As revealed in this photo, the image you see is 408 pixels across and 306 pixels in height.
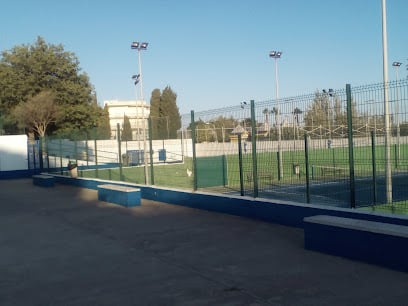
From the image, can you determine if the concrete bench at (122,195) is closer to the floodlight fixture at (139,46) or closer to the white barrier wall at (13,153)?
the floodlight fixture at (139,46)

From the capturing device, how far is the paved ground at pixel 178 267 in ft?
19.5

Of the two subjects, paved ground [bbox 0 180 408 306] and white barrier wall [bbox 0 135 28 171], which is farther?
white barrier wall [bbox 0 135 28 171]

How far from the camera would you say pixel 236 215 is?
38.7 ft

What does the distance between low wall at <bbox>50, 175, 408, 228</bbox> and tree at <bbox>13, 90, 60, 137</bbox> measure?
77.3 feet

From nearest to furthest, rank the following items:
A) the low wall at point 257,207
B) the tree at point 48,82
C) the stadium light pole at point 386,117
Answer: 1. the stadium light pole at point 386,117
2. the low wall at point 257,207
3. the tree at point 48,82

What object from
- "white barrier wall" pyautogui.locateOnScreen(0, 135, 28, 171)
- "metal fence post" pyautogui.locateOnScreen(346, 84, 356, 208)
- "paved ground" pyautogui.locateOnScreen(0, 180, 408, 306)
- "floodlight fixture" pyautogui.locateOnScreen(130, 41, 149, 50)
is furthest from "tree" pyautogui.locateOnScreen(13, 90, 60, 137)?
"metal fence post" pyautogui.locateOnScreen(346, 84, 356, 208)

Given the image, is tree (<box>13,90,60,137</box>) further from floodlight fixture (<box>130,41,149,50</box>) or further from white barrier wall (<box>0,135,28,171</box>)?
floodlight fixture (<box>130,41,149,50</box>)

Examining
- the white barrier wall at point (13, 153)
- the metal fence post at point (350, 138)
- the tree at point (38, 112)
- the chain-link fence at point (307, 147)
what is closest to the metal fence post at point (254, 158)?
the chain-link fence at point (307, 147)

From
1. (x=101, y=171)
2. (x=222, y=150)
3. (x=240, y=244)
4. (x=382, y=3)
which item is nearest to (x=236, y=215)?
(x=222, y=150)

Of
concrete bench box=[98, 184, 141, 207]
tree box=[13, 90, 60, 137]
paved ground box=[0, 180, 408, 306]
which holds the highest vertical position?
Answer: tree box=[13, 90, 60, 137]

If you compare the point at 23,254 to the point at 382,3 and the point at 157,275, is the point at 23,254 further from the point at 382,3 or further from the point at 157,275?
the point at 382,3

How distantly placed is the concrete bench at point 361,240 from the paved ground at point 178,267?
18 centimetres

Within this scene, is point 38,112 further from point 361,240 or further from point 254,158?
point 361,240

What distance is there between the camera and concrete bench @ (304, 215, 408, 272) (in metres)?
6.66
